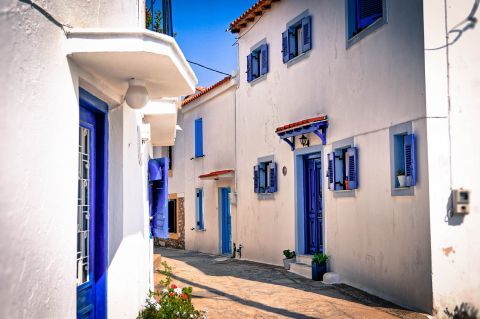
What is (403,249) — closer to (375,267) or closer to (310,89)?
(375,267)

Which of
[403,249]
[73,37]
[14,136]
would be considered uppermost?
[73,37]

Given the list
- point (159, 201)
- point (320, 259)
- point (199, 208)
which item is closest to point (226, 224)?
point (199, 208)

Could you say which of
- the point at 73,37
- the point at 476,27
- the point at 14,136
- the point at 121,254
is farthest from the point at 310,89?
the point at 14,136

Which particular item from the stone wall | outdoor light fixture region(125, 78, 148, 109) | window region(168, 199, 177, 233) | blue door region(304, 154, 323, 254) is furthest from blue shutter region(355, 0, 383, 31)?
window region(168, 199, 177, 233)

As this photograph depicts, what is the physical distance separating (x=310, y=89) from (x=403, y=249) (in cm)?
484

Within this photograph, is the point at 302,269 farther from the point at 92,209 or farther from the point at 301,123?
the point at 92,209

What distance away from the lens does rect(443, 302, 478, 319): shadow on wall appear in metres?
7.40

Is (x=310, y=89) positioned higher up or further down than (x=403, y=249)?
higher up

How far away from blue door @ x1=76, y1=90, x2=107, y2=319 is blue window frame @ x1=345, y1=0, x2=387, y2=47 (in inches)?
219

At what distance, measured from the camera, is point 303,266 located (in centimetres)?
1173

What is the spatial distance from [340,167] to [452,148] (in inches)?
118

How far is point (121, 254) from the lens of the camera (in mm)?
5707

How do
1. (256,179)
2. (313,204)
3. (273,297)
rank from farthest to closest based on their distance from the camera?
(256,179), (313,204), (273,297)

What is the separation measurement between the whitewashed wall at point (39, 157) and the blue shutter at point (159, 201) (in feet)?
10.2
